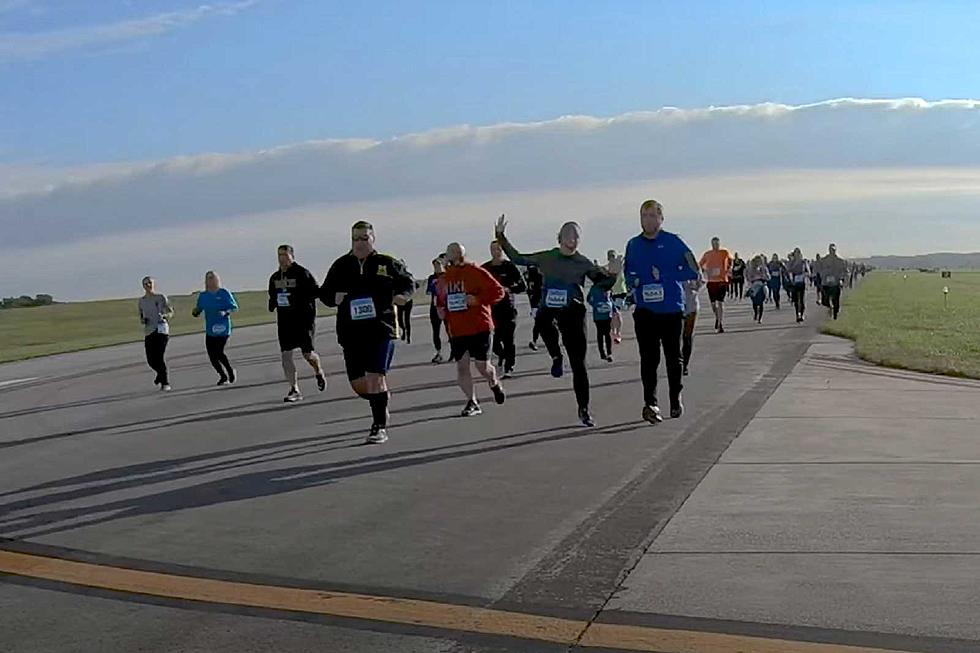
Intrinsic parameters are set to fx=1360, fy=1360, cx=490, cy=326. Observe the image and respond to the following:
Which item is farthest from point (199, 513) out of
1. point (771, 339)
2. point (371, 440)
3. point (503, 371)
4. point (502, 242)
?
point (771, 339)

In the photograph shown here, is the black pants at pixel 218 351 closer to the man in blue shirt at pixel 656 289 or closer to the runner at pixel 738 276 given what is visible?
the man in blue shirt at pixel 656 289

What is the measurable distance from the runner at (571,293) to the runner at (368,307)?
5.28 feet

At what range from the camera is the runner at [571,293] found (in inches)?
498

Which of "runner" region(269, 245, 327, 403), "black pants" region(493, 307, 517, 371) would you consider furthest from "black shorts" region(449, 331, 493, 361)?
"black pants" region(493, 307, 517, 371)

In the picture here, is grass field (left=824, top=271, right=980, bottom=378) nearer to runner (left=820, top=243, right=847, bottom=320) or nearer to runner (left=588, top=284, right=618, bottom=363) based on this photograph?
runner (left=820, top=243, right=847, bottom=320)

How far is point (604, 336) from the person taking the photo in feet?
68.5

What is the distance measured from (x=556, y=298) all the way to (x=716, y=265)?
13.4 metres

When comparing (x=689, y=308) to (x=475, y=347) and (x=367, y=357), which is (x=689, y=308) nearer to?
(x=475, y=347)

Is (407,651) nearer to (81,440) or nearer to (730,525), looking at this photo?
(730,525)

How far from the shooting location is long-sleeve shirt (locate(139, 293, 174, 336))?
780 inches

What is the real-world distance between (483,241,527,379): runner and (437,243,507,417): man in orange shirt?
2.42m

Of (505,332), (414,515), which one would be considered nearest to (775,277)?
(505,332)

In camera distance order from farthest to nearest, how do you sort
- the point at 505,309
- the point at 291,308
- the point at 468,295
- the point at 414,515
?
the point at 505,309
the point at 291,308
the point at 468,295
the point at 414,515

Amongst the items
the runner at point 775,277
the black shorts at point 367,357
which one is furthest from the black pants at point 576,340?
the runner at point 775,277
